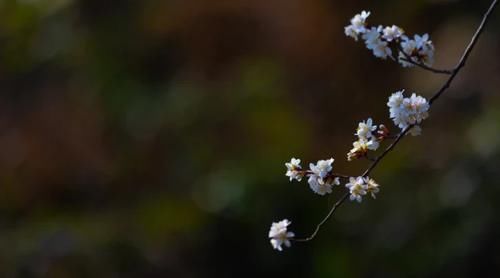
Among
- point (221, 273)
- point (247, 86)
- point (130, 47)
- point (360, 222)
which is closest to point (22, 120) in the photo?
point (130, 47)

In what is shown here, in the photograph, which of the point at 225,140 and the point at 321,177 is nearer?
the point at 321,177

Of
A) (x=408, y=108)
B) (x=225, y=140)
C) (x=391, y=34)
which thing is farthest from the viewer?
(x=225, y=140)

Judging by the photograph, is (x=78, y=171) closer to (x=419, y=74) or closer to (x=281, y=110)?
(x=281, y=110)

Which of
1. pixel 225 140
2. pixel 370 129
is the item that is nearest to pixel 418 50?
→ pixel 370 129

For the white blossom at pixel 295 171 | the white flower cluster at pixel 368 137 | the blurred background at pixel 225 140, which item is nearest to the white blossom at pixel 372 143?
the white flower cluster at pixel 368 137

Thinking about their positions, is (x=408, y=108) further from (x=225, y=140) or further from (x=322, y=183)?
(x=225, y=140)

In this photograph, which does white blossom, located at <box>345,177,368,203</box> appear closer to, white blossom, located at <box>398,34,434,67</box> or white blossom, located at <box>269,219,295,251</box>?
white blossom, located at <box>269,219,295,251</box>
